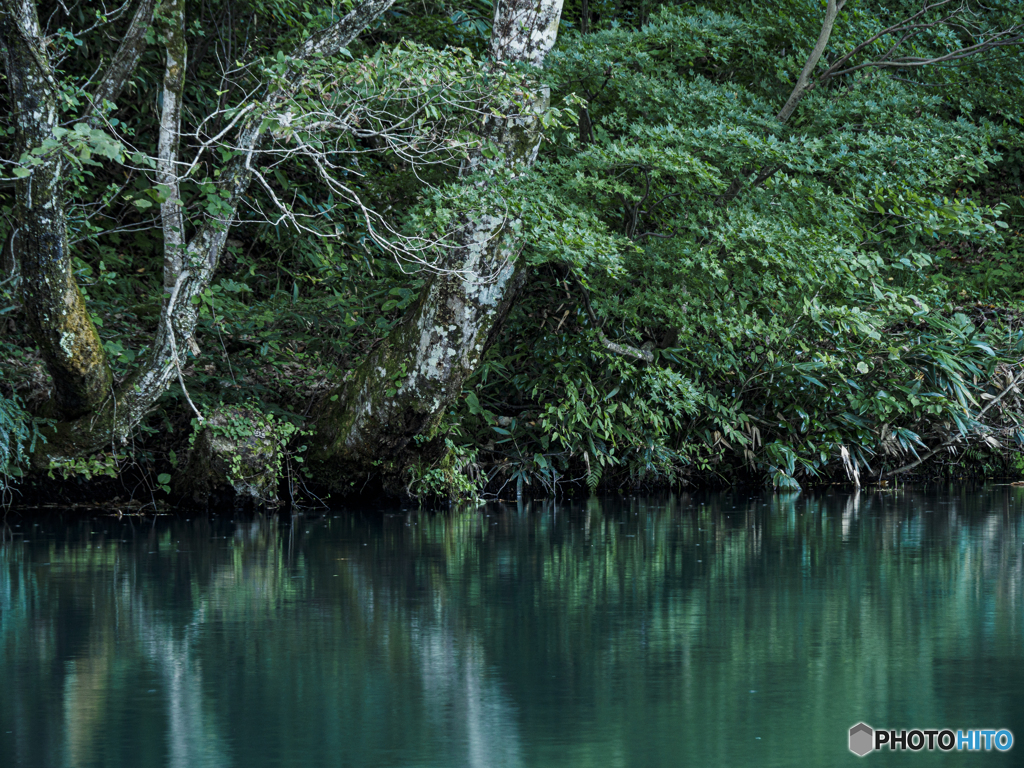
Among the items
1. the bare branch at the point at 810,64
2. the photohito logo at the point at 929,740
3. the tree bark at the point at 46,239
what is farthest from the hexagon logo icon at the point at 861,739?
the bare branch at the point at 810,64

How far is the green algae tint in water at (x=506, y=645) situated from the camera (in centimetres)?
378

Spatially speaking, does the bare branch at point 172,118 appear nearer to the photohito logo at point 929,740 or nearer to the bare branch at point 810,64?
the bare branch at point 810,64

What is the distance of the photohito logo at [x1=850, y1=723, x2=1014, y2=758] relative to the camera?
367 centimetres

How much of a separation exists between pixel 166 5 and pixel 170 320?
8.45 feet

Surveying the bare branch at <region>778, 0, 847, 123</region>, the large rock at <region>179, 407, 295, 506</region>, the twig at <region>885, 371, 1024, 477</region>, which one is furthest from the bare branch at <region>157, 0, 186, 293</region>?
the twig at <region>885, 371, 1024, 477</region>

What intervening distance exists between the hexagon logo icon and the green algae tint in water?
0.04 metres

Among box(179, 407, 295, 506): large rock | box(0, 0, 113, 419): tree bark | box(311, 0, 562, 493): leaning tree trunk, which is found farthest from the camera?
box(179, 407, 295, 506): large rock

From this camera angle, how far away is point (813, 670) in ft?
15.2

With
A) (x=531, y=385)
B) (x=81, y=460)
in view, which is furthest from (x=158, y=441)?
(x=531, y=385)

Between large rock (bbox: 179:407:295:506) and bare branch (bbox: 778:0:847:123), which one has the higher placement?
bare branch (bbox: 778:0:847:123)

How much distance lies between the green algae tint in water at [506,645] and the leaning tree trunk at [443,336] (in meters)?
1.71

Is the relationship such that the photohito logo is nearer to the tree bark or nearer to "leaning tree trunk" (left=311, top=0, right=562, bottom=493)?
the tree bark

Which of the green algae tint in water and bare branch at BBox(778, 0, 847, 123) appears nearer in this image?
the green algae tint in water

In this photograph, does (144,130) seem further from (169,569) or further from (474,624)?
(474,624)
